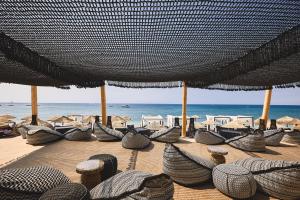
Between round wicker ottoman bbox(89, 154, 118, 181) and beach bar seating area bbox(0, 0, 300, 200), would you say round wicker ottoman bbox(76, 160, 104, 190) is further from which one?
round wicker ottoman bbox(89, 154, 118, 181)

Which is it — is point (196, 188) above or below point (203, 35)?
below

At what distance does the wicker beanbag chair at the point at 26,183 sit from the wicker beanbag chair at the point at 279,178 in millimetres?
2827

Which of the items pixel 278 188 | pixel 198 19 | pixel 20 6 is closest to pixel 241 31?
pixel 198 19

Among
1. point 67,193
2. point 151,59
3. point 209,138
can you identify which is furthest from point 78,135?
point 67,193

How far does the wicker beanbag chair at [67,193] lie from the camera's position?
2.07 m

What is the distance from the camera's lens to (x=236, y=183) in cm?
306

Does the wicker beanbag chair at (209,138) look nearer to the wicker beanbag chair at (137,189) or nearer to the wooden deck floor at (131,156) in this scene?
the wooden deck floor at (131,156)

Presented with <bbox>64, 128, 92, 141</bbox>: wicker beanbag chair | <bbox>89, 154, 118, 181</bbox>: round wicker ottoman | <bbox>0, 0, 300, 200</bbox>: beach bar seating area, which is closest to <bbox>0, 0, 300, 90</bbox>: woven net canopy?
<bbox>0, 0, 300, 200</bbox>: beach bar seating area

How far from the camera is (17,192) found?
2.27 m

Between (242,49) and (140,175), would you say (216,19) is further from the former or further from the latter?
(140,175)

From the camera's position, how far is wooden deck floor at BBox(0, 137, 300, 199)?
348cm

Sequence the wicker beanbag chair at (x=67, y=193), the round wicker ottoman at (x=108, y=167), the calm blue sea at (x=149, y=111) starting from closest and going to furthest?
the wicker beanbag chair at (x=67, y=193) < the round wicker ottoman at (x=108, y=167) < the calm blue sea at (x=149, y=111)

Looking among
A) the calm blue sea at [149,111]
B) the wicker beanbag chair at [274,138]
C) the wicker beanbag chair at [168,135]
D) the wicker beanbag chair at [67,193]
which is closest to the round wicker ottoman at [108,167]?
the wicker beanbag chair at [67,193]

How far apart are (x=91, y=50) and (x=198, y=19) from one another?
84.3 inches
